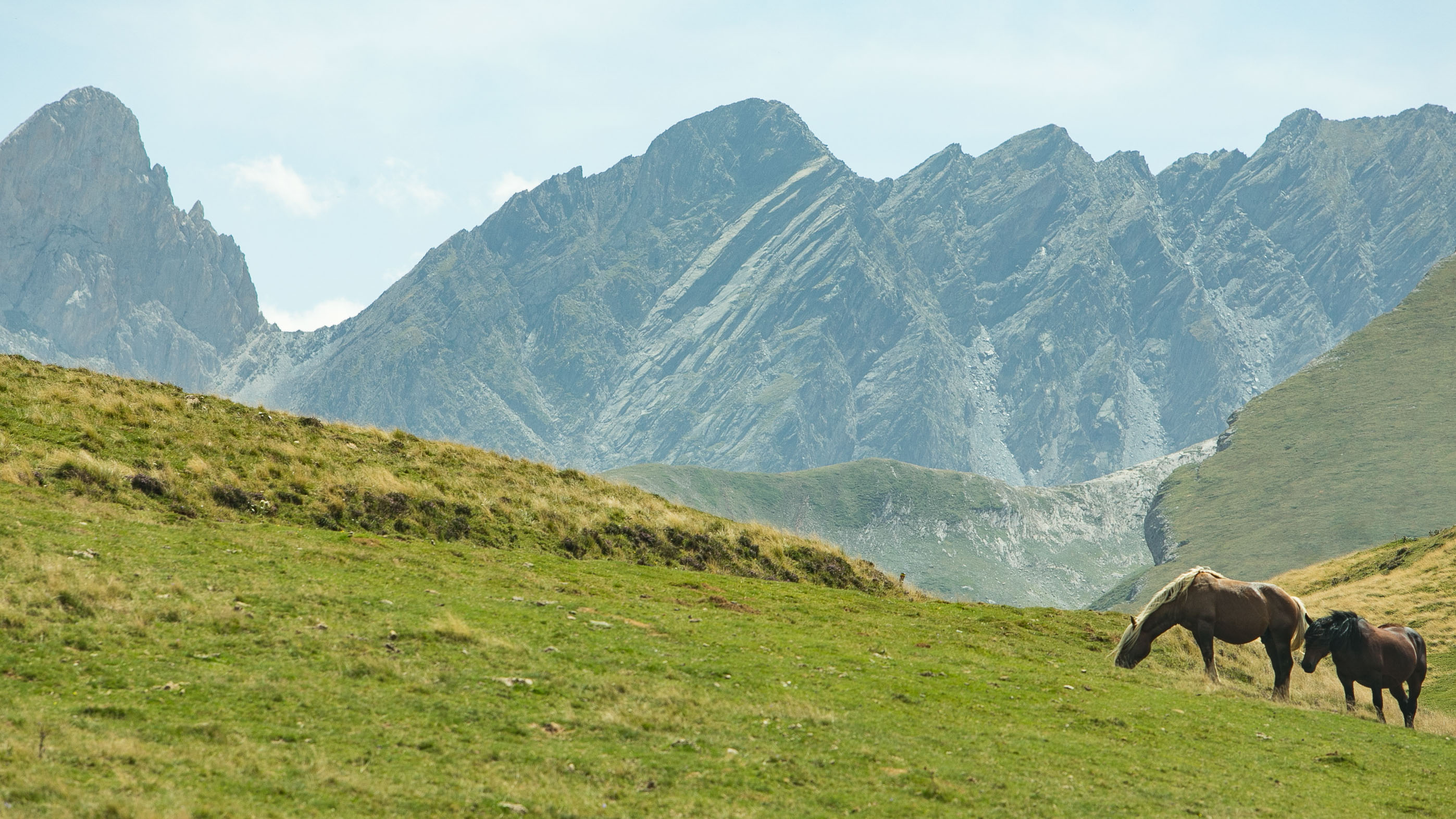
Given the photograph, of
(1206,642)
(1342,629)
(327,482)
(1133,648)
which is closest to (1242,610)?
(1206,642)

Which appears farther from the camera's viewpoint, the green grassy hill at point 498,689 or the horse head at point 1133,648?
the horse head at point 1133,648

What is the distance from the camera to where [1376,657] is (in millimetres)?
29438

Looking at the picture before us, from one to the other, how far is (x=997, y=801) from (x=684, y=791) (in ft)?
15.7

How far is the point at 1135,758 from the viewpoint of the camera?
19.7 meters

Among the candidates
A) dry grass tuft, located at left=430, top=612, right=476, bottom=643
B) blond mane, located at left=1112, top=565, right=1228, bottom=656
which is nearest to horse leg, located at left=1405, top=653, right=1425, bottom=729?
blond mane, located at left=1112, top=565, right=1228, bottom=656

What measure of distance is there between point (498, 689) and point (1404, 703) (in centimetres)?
2500

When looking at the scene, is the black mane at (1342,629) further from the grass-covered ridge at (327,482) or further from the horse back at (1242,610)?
the grass-covered ridge at (327,482)

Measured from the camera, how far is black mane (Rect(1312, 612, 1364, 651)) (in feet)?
97.8

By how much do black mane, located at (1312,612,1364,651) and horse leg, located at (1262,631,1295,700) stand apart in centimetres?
107

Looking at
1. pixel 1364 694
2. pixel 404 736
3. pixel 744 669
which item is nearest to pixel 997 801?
pixel 744 669

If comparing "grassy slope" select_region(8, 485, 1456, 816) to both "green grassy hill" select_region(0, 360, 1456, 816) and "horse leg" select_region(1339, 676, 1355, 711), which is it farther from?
"horse leg" select_region(1339, 676, 1355, 711)

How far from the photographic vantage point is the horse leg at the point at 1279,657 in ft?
101

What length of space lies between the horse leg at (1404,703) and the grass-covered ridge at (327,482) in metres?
17.3

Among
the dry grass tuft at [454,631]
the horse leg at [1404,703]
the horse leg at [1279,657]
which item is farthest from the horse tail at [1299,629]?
the dry grass tuft at [454,631]
